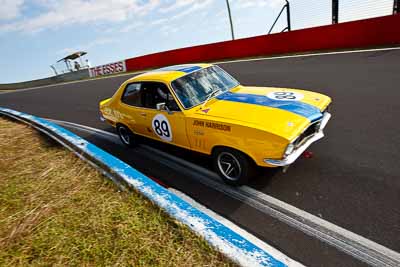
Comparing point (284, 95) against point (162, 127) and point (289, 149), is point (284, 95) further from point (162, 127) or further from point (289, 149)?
point (162, 127)

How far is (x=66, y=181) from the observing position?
348cm

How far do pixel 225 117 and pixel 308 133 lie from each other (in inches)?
43.8

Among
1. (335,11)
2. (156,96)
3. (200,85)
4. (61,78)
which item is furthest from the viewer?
(61,78)

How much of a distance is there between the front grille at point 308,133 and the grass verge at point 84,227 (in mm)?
1754

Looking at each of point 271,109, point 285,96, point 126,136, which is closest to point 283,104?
point 271,109

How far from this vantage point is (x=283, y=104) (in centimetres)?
341

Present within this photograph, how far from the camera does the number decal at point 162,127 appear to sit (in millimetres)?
4004

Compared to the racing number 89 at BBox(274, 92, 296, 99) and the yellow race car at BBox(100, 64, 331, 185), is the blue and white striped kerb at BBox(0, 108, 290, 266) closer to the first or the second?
the yellow race car at BBox(100, 64, 331, 185)

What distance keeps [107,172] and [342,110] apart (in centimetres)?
478

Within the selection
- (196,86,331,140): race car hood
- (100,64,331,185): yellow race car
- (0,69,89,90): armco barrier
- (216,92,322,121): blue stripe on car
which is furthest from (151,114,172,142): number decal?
(0,69,89,90): armco barrier

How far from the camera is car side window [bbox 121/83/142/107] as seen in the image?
4.55 metres

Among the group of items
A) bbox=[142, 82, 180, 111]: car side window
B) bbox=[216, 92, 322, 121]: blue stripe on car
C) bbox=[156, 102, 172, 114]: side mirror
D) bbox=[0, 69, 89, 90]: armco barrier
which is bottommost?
bbox=[216, 92, 322, 121]: blue stripe on car

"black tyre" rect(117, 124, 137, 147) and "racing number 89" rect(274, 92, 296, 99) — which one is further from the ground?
"racing number 89" rect(274, 92, 296, 99)

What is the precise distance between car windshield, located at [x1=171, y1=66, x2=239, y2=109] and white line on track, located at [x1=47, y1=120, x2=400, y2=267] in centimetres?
107
